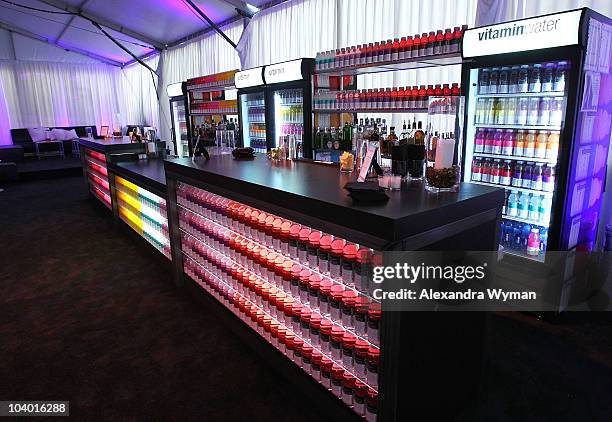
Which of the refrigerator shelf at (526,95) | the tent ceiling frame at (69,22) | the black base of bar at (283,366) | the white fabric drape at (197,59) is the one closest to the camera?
the black base of bar at (283,366)

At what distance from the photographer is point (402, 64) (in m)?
4.34

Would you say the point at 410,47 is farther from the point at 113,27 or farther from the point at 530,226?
the point at 113,27

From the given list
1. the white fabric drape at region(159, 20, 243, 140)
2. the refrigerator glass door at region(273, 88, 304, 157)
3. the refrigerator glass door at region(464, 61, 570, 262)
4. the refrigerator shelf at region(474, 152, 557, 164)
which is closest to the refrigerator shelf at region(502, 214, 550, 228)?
the refrigerator glass door at region(464, 61, 570, 262)

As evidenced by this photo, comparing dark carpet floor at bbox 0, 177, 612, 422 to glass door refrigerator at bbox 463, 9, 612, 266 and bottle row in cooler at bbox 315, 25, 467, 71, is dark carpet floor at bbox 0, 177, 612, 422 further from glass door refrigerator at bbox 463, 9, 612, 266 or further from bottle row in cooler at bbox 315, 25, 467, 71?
bottle row in cooler at bbox 315, 25, 467, 71

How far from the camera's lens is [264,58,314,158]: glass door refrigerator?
5.09 metres

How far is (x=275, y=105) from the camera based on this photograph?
5.95 metres

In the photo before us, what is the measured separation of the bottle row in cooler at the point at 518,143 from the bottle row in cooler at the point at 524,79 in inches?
13.7

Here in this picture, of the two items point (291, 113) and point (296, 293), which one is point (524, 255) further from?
point (291, 113)

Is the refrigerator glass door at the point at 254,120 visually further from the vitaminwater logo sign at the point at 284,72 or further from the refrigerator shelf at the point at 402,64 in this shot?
the refrigerator shelf at the point at 402,64

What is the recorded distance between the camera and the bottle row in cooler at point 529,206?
338 centimetres

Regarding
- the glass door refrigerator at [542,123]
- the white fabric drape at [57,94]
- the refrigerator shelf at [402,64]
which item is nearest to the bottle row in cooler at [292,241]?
the glass door refrigerator at [542,123]

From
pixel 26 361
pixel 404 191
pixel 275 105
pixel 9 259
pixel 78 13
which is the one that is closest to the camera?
pixel 404 191

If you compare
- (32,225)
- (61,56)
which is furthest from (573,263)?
(61,56)

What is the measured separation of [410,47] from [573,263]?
8.29ft
